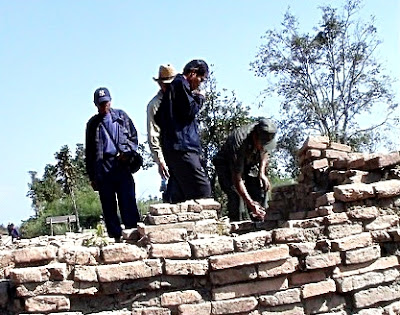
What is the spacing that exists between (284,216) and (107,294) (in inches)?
105

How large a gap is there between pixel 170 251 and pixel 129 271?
0.23 metres

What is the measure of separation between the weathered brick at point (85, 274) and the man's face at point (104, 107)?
2.26 m

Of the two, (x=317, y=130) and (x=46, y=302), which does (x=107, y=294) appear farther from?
(x=317, y=130)

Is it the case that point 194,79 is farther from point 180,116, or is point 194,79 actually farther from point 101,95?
point 101,95

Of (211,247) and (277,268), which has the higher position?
(211,247)

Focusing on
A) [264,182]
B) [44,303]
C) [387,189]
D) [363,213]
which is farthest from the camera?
[264,182]

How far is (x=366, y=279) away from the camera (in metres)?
3.31

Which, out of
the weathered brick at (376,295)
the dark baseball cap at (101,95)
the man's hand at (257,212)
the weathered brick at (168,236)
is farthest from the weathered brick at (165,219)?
the man's hand at (257,212)

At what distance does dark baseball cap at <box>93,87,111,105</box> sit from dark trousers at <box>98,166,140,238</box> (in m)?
0.56

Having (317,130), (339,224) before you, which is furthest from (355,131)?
(339,224)

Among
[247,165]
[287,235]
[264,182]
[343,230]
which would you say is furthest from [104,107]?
[343,230]

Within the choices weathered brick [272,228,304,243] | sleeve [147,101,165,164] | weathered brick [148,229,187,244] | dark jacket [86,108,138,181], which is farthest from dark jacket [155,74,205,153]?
weathered brick [272,228,304,243]

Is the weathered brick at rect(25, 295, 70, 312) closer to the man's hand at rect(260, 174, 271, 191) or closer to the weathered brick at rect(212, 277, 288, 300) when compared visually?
the weathered brick at rect(212, 277, 288, 300)

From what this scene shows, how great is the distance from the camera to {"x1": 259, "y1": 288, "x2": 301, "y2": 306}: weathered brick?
3.09 m
